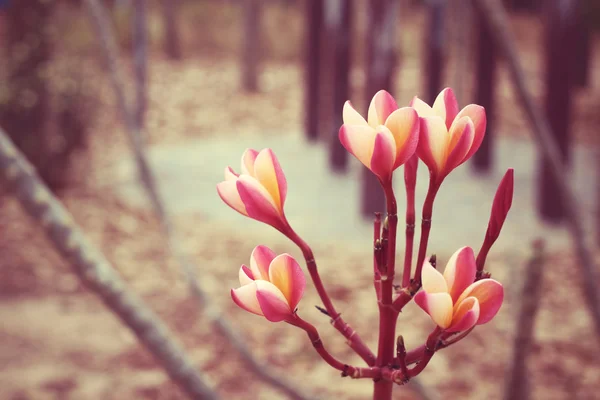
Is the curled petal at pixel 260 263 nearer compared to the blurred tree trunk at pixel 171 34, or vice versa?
the curled petal at pixel 260 263

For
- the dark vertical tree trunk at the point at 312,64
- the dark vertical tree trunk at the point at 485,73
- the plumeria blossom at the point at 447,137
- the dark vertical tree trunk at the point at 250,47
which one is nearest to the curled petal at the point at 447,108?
the plumeria blossom at the point at 447,137

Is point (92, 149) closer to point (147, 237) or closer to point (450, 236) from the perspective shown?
point (147, 237)

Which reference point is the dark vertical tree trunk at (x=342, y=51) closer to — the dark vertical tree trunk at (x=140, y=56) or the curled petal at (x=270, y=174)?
the dark vertical tree trunk at (x=140, y=56)

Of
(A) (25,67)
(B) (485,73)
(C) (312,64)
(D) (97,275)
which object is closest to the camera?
(D) (97,275)

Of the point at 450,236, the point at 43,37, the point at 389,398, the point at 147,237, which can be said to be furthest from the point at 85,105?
the point at 389,398

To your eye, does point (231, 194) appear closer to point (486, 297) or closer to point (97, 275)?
point (486, 297)

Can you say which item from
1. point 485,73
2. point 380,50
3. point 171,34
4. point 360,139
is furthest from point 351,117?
point 171,34
